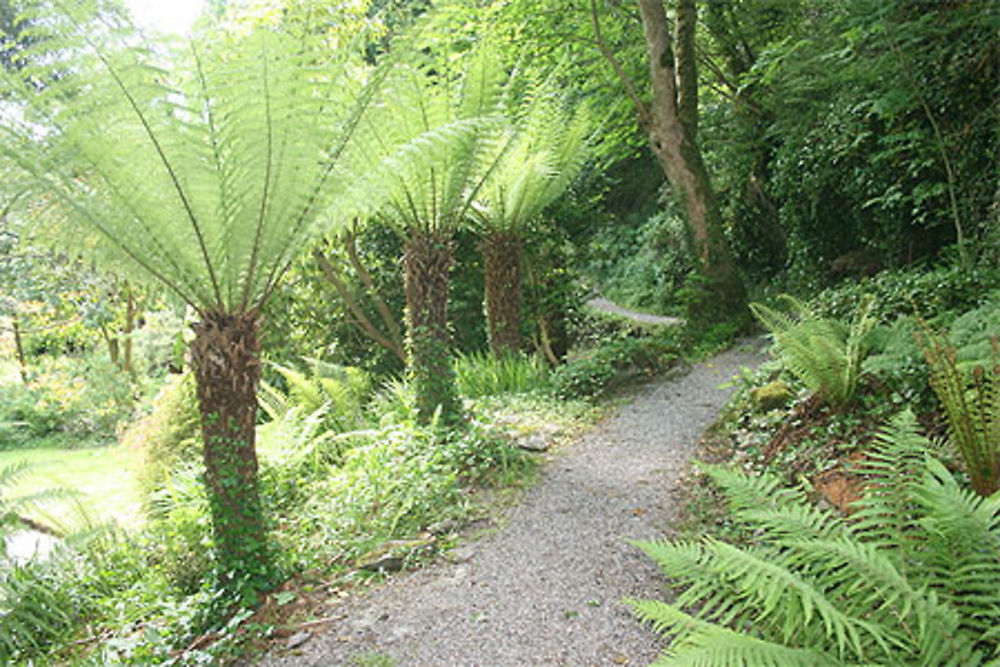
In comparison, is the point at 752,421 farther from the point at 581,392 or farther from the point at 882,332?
the point at 581,392

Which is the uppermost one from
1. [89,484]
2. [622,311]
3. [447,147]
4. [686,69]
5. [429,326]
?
[686,69]

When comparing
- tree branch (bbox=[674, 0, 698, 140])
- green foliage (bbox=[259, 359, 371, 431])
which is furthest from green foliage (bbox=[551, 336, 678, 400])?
tree branch (bbox=[674, 0, 698, 140])

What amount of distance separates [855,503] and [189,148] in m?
2.62

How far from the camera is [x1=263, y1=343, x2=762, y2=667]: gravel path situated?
2027 millimetres

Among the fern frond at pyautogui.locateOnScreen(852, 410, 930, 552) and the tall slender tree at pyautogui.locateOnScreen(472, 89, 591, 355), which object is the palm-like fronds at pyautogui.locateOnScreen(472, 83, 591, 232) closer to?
the tall slender tree at pyautogui.locateOnScreen(472, 89, 591, 355)

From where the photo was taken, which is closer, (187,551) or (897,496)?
(897,496)

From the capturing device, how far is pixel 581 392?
5.26m

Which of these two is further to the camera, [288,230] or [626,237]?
[626,237]

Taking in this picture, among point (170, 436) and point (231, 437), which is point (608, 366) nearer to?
point (231, 437)

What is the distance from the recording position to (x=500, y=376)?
570 cm

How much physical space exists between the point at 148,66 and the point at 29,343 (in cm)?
1147

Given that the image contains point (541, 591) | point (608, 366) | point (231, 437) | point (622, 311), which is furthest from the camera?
point (622, 311)

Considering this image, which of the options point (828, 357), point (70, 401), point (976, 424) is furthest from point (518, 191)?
point (70, 401)

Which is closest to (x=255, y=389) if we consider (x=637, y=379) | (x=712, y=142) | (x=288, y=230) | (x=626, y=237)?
(x=288, y=230)
